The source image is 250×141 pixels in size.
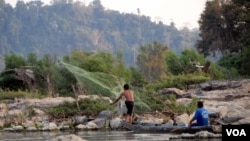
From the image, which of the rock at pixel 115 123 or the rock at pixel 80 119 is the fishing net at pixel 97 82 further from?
the rock at pixel 115 123

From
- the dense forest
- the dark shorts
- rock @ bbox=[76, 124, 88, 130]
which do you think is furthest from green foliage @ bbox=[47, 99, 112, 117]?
the dark shorts

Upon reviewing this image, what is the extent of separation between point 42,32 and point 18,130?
422ft

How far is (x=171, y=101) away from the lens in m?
24.6

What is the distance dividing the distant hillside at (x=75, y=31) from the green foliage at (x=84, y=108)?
10897 cm

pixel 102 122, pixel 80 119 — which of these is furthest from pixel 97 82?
pixel 102 122

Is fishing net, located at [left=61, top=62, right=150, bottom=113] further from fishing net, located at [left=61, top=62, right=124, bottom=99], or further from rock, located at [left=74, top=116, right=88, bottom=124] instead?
rock, located at [left=74, top=116, right=88, bottom=124]

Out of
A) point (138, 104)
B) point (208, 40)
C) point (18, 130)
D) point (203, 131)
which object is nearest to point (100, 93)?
point (138, 104)

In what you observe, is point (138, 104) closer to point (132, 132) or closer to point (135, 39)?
point (132, 132)

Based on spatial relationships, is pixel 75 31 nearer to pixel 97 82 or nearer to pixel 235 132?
pixel 97 82

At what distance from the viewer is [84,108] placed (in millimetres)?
25812

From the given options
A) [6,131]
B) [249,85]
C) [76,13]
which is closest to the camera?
[6,131]

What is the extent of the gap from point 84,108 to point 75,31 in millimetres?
128364

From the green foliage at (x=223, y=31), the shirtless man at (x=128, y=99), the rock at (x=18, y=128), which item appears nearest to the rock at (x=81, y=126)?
the shirtless man at (x=128, y=99)

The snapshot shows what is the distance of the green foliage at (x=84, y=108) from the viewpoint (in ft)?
83.1
